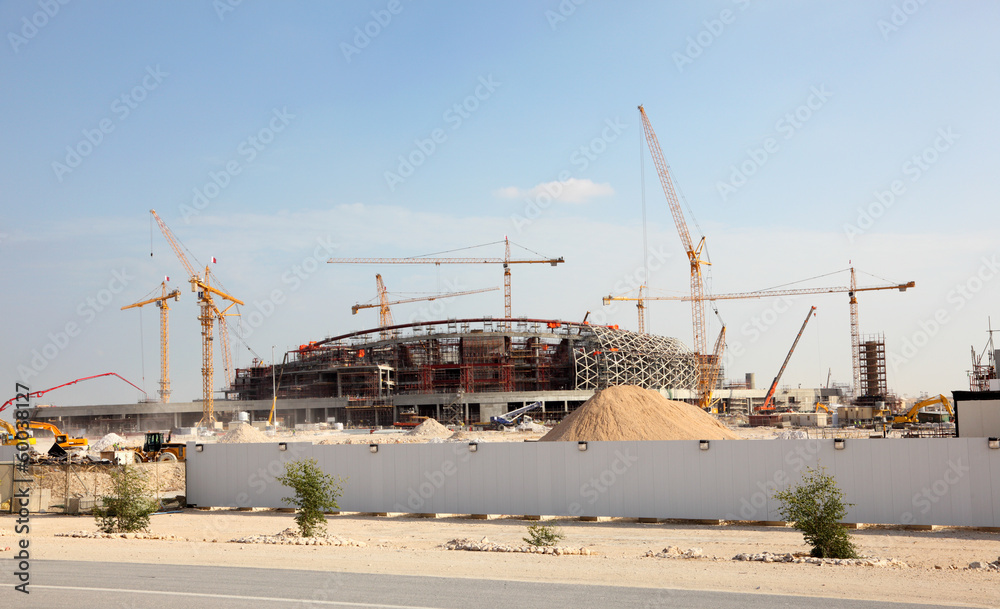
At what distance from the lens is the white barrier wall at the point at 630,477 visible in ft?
74.1

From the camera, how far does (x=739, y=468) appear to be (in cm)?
2448

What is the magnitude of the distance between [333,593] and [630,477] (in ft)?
49.0

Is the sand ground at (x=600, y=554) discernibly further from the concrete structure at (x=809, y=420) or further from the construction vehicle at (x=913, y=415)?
the concrete structure at (x=809, y=420)

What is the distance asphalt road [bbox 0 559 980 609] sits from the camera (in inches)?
464

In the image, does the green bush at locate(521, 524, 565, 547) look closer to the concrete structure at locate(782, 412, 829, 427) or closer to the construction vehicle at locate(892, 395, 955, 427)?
the construction vehicle at locate(892, 395, 955, 427)

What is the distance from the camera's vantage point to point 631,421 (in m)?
40.9

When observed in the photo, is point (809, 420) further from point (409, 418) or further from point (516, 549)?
point (516, 549)

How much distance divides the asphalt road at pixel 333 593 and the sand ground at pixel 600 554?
82 cm

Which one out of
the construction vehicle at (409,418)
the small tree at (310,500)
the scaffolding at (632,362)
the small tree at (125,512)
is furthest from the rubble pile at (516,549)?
the scaffolding at (632,362)

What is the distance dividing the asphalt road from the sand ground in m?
0.82

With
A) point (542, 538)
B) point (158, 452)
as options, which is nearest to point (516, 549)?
point (542, 538)

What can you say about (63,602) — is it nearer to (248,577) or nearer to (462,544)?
(248,577)

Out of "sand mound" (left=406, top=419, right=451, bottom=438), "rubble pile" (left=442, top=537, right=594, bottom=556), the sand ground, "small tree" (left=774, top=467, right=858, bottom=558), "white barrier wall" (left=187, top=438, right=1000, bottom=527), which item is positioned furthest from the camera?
"sand mound" (left=406, top=419, right=451, bottom=438)

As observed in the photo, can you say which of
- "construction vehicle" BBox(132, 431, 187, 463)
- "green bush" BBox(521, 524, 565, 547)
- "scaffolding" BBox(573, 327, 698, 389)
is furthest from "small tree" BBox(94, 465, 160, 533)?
"scaffolding" BBox(573, 327, 698, 389)
